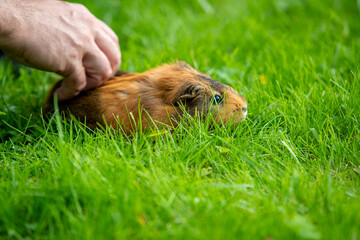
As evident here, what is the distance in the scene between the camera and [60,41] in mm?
3033

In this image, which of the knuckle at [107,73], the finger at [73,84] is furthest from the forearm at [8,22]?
the knuckle at [107,73]

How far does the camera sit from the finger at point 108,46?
3326 millimetres

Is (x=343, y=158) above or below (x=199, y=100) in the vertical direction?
below

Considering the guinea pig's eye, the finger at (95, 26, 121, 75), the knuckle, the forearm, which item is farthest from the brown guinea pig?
the forearm

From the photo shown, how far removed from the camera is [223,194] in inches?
A: 91.6

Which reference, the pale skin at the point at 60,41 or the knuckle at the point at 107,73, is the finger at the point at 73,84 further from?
the knuckle at the point at 107,73

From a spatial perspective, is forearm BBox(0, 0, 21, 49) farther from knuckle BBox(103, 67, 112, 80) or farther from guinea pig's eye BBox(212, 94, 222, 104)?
guinea pig's eye BBox(212, 94, 222, 104)

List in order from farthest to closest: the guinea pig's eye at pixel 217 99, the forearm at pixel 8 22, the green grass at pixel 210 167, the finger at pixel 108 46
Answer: the finger at pixel 108 46, the guinea pig's eye at pixel 217 99, the forearm at pixel 8 22, the green grass at pixel 210 167

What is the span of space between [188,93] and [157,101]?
0.27m

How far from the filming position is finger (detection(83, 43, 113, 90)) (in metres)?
3.23

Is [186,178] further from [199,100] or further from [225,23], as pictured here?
[225,23]

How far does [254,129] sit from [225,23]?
3.05 metres

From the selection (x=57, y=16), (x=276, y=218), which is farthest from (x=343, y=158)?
(x=57, y=16)

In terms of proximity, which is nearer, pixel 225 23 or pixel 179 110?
pixel 179 110
